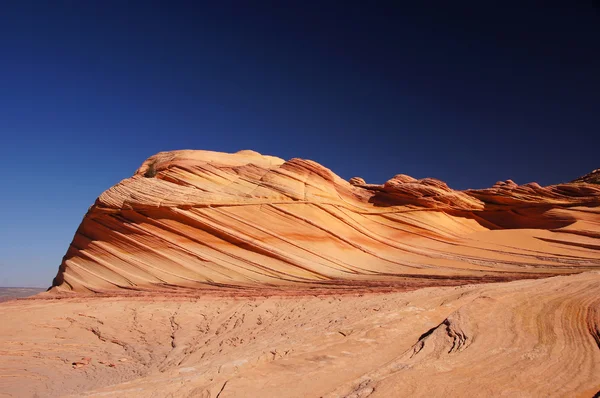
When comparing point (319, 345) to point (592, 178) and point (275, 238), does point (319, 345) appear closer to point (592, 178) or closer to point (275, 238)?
point (275, 238)

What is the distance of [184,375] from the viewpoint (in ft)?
21.6

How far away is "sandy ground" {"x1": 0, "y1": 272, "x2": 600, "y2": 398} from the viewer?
5520 millimetres

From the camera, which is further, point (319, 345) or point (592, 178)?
point (592, 178)

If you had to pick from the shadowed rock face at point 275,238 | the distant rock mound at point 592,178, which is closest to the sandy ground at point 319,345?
the shadowed rock face at point 275,238

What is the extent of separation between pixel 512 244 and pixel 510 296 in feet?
34.4

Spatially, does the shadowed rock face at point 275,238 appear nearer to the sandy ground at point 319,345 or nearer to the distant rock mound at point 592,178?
the sandy ground at point 319,345

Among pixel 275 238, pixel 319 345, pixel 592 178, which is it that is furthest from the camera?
pixel 592 178

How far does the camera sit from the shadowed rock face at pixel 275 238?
50.7 feet

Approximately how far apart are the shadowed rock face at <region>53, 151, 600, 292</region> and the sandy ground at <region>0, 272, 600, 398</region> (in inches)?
106

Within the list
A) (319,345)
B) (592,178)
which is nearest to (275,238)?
(319,345)

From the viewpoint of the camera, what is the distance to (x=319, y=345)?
7.36m

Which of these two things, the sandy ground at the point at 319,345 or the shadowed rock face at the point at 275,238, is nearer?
the sandy ground at the point at 319,345

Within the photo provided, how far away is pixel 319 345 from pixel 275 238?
373 inches

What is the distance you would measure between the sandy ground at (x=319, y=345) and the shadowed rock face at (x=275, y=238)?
270cm
